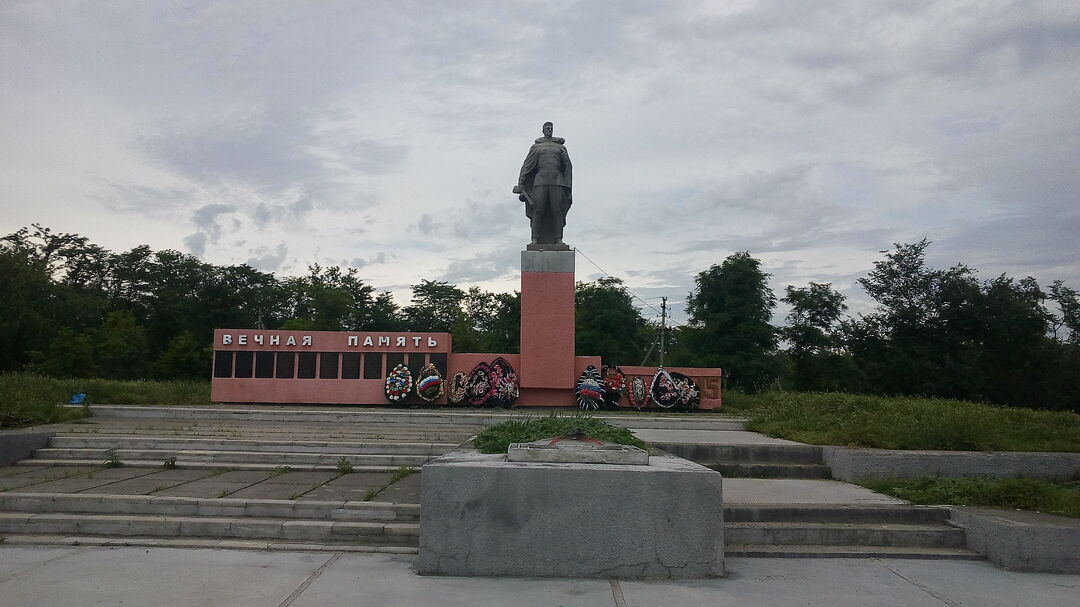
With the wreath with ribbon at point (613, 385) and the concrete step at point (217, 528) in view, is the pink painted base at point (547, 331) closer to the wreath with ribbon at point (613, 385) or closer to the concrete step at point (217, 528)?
the wreath with ribbon at point (613, 385)

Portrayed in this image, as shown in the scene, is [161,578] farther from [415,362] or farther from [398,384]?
[415,362]

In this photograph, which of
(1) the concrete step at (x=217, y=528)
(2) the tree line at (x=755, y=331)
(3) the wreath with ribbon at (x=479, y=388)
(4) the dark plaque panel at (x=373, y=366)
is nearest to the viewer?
(1) the concrete step at (x=217, y=528)

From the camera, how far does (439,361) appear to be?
1625cm

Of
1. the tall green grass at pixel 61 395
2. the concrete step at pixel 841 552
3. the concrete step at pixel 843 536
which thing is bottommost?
the concrete step at pixel 841 552

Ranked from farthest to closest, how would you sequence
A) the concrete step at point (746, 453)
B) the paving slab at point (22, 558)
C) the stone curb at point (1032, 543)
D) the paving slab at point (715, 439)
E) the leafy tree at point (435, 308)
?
the leafy tree at point (435, 308) < the paving slab at point (715, 439) < the concrete step at point (746, 453) < the stone curb at point (1032, 543) < the paving slab at point (22, 558)

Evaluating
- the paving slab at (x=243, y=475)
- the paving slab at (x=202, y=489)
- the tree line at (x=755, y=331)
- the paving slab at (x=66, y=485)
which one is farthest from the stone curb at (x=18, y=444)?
the tree line at (x=755, y=331)

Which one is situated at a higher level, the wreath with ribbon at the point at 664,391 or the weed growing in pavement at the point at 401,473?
the wreath with ribbon at the point at 664,391

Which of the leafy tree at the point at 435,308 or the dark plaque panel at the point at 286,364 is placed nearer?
the dark plaque panel at the point at 286,364

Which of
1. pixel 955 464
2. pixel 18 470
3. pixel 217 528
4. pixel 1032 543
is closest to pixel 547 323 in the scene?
pixel 955 464

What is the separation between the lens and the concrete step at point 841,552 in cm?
559

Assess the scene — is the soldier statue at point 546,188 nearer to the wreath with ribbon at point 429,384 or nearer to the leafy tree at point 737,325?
the wreath with ribbon at point 429,384

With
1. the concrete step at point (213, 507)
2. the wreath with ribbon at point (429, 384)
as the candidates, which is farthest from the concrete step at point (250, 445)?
the wreath with ribbon at point (429, 384)

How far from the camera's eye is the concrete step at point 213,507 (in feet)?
20.1

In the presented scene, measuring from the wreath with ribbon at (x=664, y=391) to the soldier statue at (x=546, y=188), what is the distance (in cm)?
376
